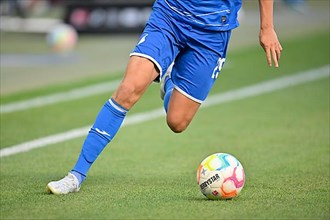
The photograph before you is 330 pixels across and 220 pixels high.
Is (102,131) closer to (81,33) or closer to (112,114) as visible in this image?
(112,114)

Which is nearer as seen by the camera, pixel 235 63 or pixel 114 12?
pixel 235 63

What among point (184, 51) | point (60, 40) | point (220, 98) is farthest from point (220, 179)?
point (60, 40)

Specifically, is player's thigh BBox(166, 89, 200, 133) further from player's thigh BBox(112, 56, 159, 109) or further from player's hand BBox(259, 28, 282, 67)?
player's hand BBox(259, 28, 282, 67)

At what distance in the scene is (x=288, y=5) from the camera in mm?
26781

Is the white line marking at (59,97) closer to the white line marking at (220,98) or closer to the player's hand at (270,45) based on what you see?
the white line marking at (220,98)

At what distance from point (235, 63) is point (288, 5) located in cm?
1007

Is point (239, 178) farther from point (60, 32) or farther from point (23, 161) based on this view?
point (60, 32)

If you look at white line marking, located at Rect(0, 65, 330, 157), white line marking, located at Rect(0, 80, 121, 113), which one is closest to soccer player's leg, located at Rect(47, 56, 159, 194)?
white line marking, located at Rect(0, 65, 330, 157)

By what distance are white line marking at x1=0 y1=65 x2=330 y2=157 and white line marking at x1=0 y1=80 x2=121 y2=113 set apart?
1467mm

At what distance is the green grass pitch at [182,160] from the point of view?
686cm

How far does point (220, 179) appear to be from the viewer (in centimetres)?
716

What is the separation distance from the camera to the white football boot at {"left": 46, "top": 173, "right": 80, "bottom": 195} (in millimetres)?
7302

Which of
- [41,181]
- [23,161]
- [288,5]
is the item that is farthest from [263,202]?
[288,5]

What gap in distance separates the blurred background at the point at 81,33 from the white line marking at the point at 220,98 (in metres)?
2.52
